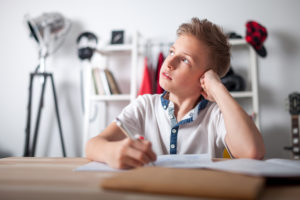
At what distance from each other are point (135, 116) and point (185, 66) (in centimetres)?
29

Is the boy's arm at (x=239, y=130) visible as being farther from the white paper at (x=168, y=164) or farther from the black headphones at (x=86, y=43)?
the black headphones at (x=86, y=43)

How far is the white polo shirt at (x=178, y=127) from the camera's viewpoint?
92cm

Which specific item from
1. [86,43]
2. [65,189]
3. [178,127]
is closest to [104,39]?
[86,43]

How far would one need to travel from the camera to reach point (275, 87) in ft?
7.44

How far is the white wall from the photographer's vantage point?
2264mm

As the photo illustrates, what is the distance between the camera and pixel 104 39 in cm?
258

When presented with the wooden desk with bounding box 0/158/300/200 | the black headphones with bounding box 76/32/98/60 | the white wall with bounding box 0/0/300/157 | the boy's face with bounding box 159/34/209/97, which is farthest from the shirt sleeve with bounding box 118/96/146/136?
the white wall with bounding box 0/0/300/157

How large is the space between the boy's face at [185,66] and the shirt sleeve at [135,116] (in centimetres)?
16

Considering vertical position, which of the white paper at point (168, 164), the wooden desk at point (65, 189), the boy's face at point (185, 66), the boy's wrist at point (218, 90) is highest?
the boy's face at point (185, 66)

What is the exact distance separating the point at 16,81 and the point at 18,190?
2.76m

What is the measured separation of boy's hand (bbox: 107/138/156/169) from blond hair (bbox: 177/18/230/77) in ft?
2.03

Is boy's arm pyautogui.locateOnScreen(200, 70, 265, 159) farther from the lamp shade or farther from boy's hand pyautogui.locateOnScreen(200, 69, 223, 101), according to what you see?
the lamp shade

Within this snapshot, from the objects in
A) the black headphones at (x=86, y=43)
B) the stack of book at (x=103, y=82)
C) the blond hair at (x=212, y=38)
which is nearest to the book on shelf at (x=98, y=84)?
the stack of book at (x=103, y=82)

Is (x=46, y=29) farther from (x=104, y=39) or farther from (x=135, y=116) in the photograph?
(x=135, y=116)
